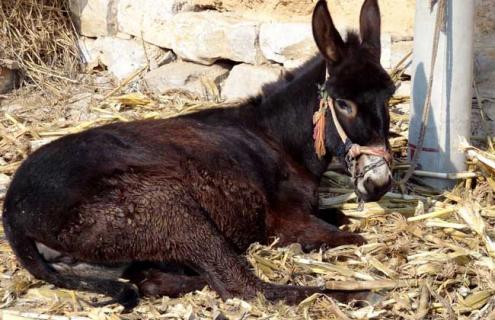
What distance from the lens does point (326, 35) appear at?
4.87m

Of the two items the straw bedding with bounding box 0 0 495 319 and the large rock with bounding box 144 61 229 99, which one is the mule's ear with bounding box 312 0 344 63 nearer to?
the straw bedding with bounding box 0 0 495 319

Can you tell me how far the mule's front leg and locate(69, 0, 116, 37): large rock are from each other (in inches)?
197

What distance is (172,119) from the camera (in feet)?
17.6

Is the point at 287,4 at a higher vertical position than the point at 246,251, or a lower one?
higher

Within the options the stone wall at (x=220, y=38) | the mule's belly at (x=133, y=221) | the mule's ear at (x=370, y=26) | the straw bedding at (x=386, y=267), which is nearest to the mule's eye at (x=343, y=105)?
the mule's ear at (x=370, y=26)

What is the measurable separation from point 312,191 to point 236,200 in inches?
22.2

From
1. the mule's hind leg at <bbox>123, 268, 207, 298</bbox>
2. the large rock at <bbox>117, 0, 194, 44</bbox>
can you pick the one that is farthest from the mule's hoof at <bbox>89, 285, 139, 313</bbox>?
the large rock at <bbox>117, 0, 194, 44</bbox>

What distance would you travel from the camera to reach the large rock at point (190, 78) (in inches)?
316

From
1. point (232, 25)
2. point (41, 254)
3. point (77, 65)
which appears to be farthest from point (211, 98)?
point (41, 254)

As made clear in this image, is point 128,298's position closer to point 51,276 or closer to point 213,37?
point 51,276

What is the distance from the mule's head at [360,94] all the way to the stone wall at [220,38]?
2.21 meters

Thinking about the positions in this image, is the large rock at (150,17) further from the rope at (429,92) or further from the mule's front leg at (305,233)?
the mule's front leg at (305,233)

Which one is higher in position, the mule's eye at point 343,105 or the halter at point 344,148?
the mule's eye at point 343,105

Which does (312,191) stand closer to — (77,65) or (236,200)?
(236,200)
